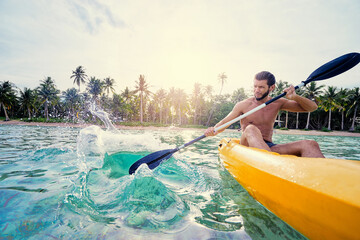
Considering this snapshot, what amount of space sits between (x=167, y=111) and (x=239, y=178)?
42.4 metres

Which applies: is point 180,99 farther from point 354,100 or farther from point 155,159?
point 155,159

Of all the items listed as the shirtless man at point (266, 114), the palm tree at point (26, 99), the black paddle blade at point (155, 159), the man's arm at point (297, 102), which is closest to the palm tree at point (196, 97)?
the palm tree at point (26, 99)

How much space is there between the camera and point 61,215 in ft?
5.57

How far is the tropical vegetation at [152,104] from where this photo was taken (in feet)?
104

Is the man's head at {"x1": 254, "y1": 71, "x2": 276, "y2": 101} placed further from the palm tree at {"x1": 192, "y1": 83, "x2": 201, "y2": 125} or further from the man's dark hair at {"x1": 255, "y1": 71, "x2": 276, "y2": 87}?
the palm tree at {"x1": 192, "y1": 83, "x2": 201, "y2": 125}

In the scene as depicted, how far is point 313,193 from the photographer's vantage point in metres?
1.19

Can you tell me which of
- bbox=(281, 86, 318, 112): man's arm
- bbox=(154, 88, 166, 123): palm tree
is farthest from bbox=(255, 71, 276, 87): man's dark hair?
bbox=(154, 88, 166, 123): palm tree

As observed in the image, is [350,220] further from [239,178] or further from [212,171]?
[212,171]

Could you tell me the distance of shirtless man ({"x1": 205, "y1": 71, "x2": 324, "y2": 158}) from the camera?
7.66 ft

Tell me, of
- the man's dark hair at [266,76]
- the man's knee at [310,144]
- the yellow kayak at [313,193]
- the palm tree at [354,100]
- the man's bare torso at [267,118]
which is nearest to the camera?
the yellow kayak at [313,193]

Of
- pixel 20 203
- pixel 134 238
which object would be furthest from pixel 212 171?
pixel 20 203

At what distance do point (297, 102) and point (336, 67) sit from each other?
0.68m

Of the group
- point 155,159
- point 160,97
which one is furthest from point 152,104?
point 155,159

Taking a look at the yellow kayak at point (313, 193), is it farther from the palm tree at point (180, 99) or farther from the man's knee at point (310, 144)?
the palm tree at point (180, 99)
